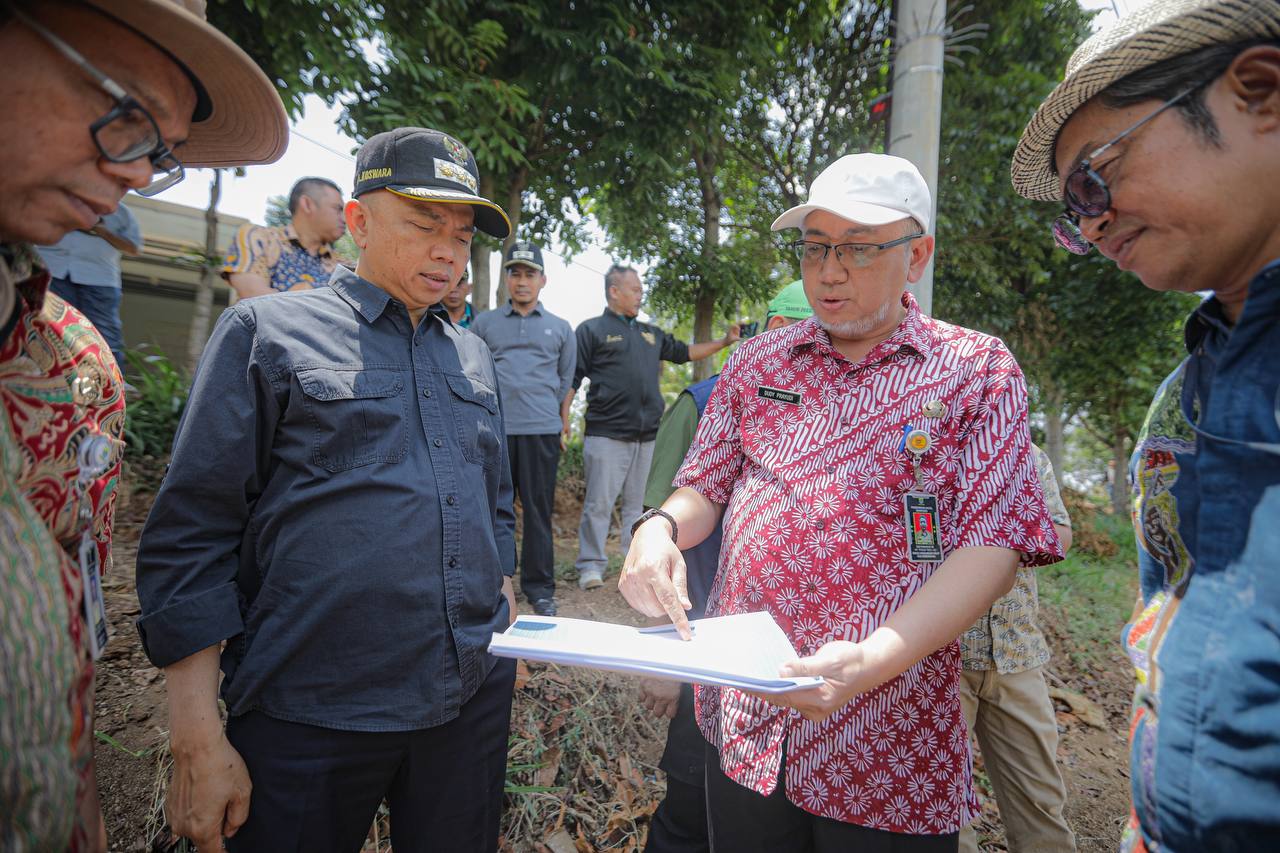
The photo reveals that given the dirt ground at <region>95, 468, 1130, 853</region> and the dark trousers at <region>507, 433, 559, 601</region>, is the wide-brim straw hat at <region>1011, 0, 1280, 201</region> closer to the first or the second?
the dirt ground at <region>95, 468, 1130, 853</region>

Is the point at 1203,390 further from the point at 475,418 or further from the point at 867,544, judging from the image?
the point at 475,418

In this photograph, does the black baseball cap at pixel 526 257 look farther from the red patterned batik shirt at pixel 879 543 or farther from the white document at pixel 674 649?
the white document at pixel 674 649

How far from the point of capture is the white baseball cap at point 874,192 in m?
1.64

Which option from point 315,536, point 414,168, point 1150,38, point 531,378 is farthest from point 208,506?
point 531,378

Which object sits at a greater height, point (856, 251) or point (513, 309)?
point (513, 309)

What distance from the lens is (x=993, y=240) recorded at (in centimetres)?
938

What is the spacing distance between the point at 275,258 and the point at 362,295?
2.61 meters

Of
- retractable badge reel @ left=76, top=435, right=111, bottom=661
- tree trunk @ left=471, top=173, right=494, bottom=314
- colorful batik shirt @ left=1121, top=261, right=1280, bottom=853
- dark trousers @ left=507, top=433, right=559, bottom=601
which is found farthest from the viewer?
tree trunk @ left=471, top=173, right=494, bottom=314

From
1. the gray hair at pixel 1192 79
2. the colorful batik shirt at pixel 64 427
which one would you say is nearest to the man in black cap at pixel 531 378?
the colorful batik shirt at pixel 64 427

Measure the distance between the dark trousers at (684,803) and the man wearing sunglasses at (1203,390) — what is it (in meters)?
1.13

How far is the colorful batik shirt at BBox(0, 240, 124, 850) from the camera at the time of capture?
866 millimetres

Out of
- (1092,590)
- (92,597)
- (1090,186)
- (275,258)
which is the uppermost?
(275,258)

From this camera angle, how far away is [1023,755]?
2.65 metres

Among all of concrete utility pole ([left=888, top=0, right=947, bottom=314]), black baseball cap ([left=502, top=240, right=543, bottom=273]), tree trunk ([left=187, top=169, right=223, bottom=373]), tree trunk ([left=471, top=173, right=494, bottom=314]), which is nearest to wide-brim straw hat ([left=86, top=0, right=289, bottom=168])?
concrete utility pole ([left=888, top=0, right=947, bottom=314])
